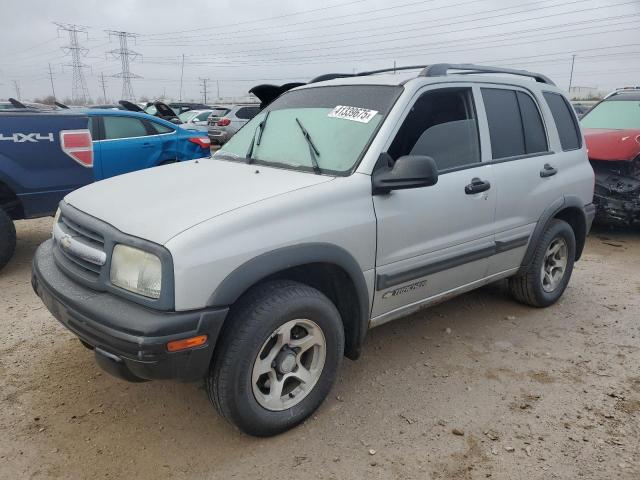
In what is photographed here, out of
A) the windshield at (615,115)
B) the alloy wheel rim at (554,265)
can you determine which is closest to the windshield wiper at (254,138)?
the alloy wheel rim at (554,265)

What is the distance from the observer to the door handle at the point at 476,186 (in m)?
3.32

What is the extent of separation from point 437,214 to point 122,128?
539 cm

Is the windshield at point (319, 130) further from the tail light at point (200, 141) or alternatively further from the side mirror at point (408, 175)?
the tail light at point (200, 141)

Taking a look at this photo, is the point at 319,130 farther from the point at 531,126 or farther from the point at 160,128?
the point at 160,128

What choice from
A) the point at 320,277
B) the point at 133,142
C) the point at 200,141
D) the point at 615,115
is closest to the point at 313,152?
the point at 320,277

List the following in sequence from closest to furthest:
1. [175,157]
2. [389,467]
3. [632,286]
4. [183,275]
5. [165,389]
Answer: [183,275] < [389,467] < [165,389] < [632,286] < [175,157]

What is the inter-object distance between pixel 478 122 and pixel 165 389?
8.91 ft

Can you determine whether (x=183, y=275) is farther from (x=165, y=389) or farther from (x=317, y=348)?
(x=165, y=389)

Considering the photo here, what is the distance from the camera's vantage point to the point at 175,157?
7754 millimetres

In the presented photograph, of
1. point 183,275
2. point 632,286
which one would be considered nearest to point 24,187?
point 183,275

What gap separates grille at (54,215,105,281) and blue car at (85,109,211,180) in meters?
3.82

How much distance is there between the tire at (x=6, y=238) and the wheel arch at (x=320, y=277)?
3.70m

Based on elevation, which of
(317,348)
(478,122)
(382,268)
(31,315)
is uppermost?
(478,122)

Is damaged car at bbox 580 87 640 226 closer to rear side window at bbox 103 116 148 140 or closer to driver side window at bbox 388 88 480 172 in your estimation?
driver side window at bbox 388 88 480 172
